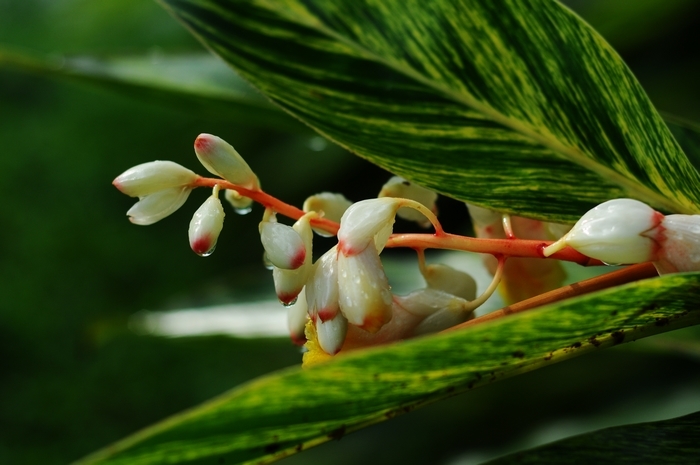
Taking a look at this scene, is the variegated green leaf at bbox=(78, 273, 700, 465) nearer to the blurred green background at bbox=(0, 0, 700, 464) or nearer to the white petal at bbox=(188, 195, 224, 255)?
the white petal at bbox=(188, 195, 224, 255)

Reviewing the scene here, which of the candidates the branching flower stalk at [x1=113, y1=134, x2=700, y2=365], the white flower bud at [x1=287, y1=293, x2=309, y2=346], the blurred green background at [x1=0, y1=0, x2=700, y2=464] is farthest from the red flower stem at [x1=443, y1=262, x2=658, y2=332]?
the blurred green background at [x1=0, y1=0, x2=700, y2=464]

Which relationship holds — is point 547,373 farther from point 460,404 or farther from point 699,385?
point 699,385

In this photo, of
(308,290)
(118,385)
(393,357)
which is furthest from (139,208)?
(118,385)

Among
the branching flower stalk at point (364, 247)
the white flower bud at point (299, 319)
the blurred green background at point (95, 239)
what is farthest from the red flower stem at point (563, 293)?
the blurred green background at point (95, 239)

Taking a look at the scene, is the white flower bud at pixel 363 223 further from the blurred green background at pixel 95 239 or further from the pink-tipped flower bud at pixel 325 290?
the blurred green background at pixel 95 239

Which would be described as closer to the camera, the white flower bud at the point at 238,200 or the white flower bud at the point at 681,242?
the white flower bud at the point at 681,242

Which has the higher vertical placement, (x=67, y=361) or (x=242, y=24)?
(x=67, y=361)

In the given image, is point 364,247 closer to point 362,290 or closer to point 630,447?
point 362,290
